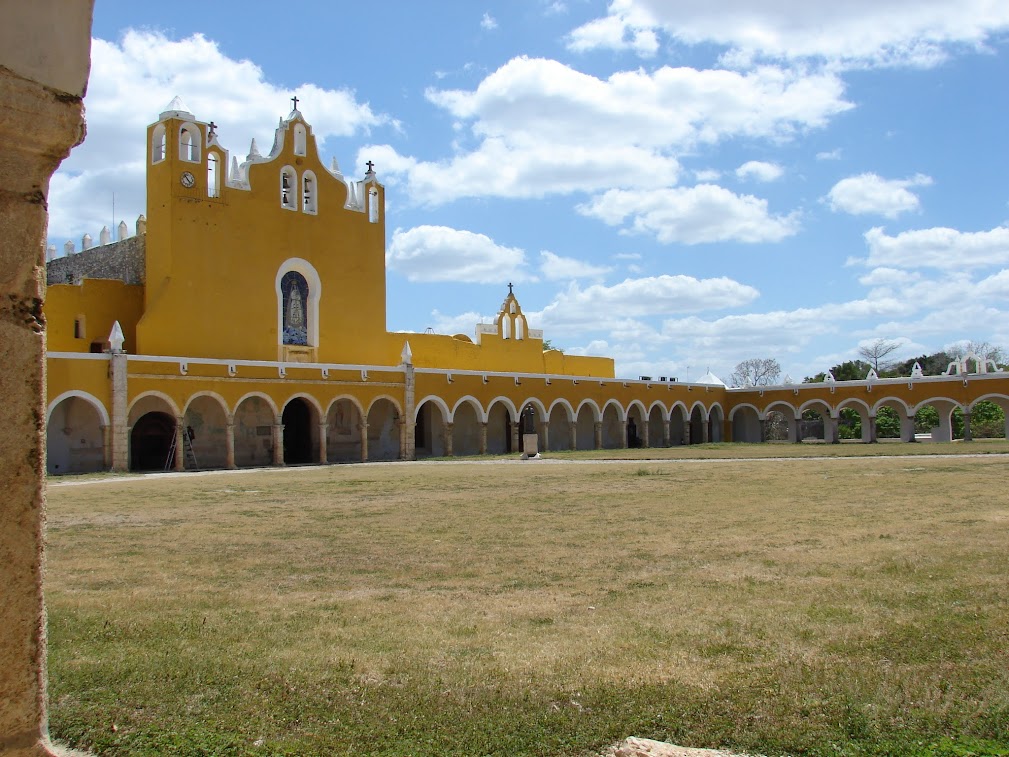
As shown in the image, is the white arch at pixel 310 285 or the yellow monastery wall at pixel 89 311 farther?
the white arch at pixel 310 285

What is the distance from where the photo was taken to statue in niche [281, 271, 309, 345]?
97.2 feet

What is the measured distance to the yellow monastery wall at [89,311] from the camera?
25219mm

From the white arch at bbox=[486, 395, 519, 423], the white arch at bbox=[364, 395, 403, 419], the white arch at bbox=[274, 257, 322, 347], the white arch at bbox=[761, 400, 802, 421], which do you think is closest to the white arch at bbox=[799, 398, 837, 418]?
the white arch at bbox=[761, 400, 802, 421]

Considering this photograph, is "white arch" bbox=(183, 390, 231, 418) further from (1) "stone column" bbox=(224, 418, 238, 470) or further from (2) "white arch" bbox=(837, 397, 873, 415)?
(2) "white arch" bbox=(837, 397, 873, 415)

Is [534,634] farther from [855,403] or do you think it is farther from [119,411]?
[855,403]

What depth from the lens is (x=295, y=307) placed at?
29922mm

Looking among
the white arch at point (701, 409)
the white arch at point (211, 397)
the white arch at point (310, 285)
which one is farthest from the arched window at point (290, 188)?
the white arch at point (701, 409)

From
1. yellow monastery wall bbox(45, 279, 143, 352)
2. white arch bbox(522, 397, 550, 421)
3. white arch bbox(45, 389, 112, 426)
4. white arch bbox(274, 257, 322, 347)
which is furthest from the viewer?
white arch bbox(522, 397, 550, 421)

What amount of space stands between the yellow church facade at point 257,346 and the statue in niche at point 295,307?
49 mm

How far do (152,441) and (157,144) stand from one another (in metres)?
8.70

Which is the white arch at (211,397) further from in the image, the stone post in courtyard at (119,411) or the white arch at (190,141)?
the white arch at (190,141)

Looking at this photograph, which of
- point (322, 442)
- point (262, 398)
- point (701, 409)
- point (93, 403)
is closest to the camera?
point (93, 403)

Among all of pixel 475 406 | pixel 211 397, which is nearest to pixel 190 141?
pixel 211 397

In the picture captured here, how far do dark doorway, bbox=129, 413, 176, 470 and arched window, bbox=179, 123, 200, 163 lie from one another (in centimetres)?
753
